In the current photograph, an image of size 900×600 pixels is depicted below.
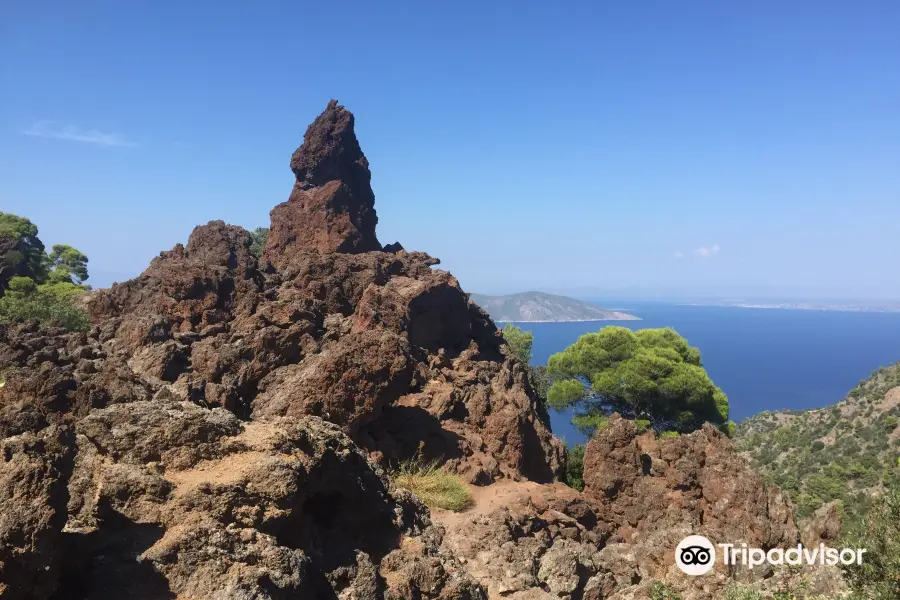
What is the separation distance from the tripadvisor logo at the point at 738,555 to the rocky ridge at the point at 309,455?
0.26 metres

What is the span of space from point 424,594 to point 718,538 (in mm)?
5551

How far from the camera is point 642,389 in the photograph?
2362cm

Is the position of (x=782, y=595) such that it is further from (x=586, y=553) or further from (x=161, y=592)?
(x=161, y=592)

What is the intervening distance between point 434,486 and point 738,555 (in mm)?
5226

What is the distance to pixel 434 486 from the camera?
1089 cm

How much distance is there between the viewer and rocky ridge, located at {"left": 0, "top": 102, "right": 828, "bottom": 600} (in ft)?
15.0

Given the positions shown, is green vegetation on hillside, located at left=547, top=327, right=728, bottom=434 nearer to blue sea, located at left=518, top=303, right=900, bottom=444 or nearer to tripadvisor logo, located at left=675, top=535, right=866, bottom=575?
tripadvisor logo, located at left=675, top=535, right=866, bottom=575

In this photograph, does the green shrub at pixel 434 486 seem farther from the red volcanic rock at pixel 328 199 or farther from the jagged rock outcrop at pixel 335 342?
the red volcanic rock at pixel 328 199

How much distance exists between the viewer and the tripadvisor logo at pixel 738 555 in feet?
27.0

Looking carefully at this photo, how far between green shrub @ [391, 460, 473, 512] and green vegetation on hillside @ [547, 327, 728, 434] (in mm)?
13516

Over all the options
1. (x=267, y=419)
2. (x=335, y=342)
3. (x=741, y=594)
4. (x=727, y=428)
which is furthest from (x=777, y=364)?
(x=741, y=594)

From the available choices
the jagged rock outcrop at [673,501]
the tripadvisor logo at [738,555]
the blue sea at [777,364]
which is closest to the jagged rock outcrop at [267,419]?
the jagged rock outcrop at [673,501]

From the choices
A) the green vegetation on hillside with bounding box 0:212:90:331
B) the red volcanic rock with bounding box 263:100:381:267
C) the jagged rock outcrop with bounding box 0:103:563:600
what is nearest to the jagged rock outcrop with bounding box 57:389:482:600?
the jagged rock outcrop with bounding box 0:103:563:600

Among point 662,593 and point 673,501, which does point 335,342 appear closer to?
point 673,501
